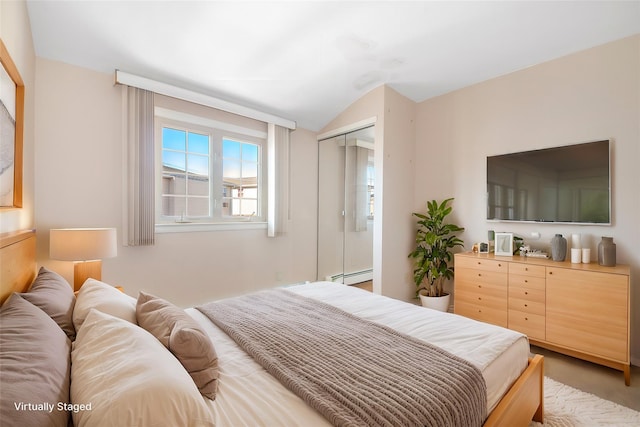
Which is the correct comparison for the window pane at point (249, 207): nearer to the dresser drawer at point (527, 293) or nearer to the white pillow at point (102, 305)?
the white pillow at point (102, 305)

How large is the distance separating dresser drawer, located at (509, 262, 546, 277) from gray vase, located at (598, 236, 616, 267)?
15.8 inches

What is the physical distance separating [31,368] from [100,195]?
220 cm

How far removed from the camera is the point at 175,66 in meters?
2.63

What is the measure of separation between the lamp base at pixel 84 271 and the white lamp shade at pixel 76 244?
0.60 ft

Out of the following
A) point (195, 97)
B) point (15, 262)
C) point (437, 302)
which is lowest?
point (437, 302)

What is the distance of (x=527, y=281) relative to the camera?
8.39 ft

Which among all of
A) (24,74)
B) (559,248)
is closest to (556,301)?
(559,248)

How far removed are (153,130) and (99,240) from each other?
115cm

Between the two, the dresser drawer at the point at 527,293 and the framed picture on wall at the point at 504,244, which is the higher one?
the framed picture on wall at the point at 504,244

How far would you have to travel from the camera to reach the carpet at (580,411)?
1685 mm

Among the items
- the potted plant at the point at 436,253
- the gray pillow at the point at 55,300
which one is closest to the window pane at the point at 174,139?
the gray pillow at the point at 55,300

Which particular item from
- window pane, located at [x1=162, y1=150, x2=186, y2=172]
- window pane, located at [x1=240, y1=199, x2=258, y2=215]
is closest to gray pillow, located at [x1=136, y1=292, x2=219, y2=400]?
window pane, located at [x1=162, y1=150, x2=186, y2=172]

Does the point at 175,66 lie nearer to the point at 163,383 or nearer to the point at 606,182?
the point at 163,383

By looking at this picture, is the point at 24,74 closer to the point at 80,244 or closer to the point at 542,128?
the point at 80,244
